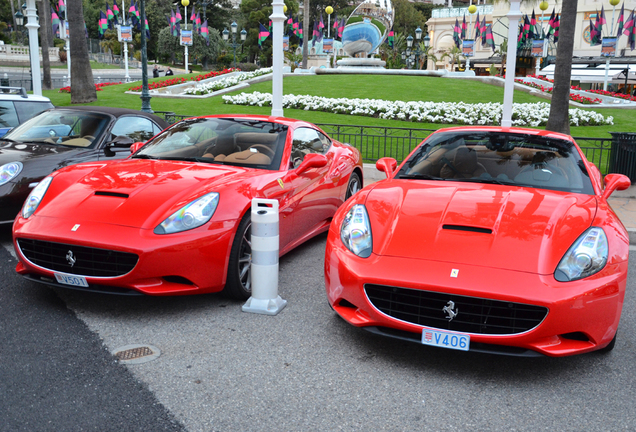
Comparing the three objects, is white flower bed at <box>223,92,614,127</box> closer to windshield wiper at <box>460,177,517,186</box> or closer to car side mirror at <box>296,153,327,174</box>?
car side mirror at <box>296,153,327,174</box>

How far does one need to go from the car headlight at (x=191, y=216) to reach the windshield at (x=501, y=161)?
1.64 m

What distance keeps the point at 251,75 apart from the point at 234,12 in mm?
56759

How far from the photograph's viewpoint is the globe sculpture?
43656 millimetres

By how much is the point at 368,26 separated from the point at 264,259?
41878 millimetres

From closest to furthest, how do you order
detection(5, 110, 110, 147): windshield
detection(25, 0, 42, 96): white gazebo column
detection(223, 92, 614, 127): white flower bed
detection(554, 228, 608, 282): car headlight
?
detection(554, 228, 608, 282): car headlight, detection(5, 110, 110, 147): windshield, detection(25, 0, 42, 96): white gazebo column, detection(223, 92, 614, 127): white flower bed

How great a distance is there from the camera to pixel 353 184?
24.5 feet

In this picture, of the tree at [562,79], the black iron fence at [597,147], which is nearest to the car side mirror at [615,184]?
the black iron fence at [597,147]

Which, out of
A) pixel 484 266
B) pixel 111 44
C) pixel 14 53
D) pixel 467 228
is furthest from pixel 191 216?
pixel 111 44

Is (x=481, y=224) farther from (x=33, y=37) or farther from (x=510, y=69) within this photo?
(x=33, y=37)

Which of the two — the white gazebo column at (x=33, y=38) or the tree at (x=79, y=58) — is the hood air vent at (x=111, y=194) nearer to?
the white gazebo column at (x=33, y=38)

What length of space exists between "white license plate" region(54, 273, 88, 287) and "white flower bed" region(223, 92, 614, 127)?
1701 centimetres

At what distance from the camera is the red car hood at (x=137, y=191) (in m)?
4.34

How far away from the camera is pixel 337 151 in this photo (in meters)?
7.11

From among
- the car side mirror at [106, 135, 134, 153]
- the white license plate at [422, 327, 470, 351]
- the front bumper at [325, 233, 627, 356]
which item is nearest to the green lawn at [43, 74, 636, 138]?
the car side mirror at [106, 135, 134, 153]
